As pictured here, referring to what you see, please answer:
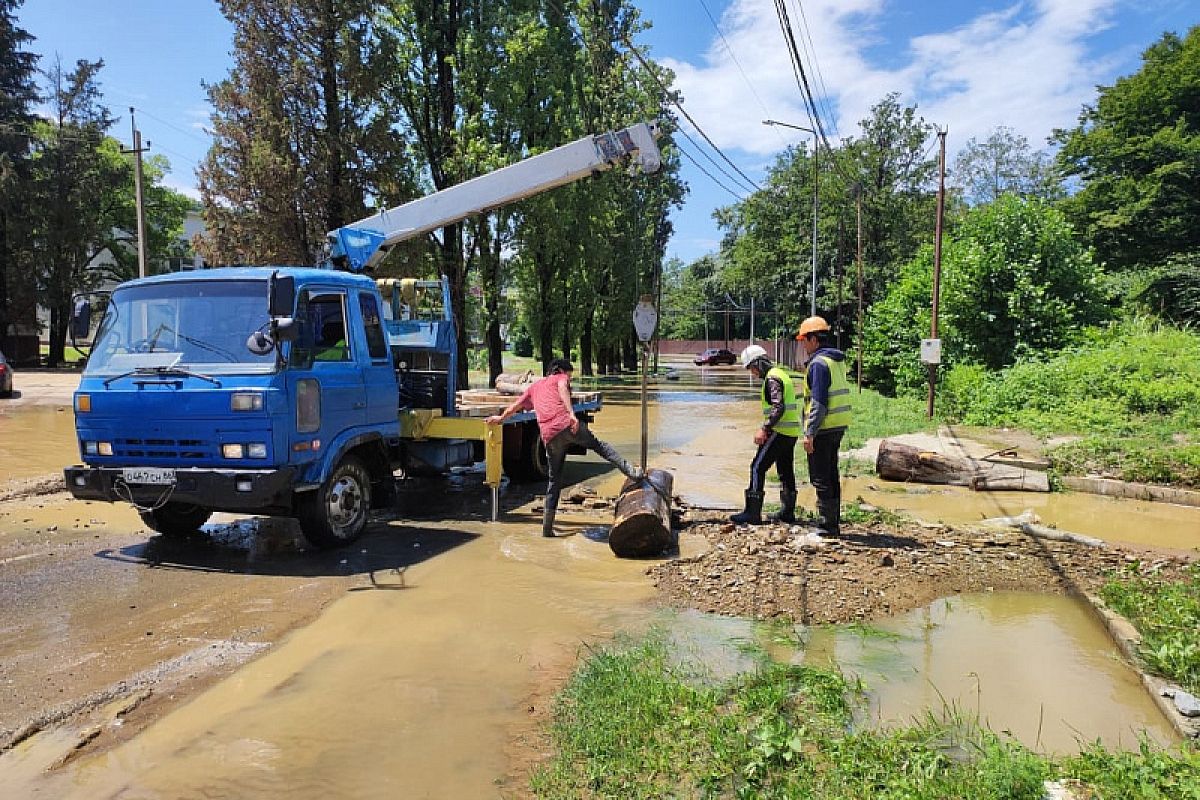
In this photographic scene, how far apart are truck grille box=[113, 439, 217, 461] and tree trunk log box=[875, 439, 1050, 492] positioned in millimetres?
9072

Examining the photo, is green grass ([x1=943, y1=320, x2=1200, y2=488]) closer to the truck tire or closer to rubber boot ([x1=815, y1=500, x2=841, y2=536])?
rubber boot ([x1=815, y1=500, x2=841, y2=536])

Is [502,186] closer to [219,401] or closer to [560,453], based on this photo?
[560,453]

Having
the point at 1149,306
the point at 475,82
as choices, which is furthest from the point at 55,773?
the point at 1149,306

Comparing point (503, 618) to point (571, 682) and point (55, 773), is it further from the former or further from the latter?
point (55, 773)

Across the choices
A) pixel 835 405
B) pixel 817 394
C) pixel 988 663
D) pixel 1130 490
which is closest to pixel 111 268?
pixel 817 394

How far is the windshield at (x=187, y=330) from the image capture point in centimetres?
661

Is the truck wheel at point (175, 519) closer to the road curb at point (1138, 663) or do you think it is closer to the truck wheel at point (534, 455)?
the truck wheel at point (534, 455)

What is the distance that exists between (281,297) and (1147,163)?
124 ft

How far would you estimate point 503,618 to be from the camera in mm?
5660

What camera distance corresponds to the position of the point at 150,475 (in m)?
6.52

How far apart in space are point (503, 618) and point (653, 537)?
1973mm

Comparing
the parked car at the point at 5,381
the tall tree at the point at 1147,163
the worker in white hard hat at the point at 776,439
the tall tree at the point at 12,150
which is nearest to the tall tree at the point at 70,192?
the tall tree at the point at 12,150

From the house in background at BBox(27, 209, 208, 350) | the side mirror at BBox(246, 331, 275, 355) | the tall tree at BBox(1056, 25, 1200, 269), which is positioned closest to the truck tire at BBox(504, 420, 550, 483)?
the side mirror at BBox(246, 331, 275, 355)

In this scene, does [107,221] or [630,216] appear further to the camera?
[107,221]
